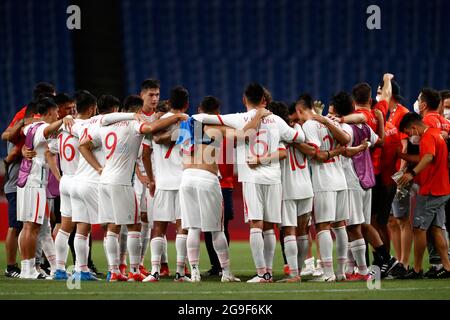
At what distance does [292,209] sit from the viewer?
29.3 feet

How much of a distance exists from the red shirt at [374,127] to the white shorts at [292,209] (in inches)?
46.4

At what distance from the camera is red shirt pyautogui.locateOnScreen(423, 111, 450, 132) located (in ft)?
31.7

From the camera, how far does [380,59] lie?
1914 cm

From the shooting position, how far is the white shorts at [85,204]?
9.11 meters

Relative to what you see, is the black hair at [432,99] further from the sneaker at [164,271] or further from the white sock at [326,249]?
the sneaker at [164,271]

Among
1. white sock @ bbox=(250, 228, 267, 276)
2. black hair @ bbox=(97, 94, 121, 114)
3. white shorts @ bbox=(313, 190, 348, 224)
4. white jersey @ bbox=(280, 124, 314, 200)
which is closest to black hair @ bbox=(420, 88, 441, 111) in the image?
white shorts @ bbox=(313, 190, 348, 224)

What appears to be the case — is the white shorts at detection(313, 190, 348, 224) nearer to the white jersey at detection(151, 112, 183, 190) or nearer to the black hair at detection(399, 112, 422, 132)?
the black hair at detection(399, 112, 422, 132)

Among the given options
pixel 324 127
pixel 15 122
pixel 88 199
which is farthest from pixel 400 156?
pixel 15 122

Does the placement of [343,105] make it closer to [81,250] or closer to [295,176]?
[295,176]

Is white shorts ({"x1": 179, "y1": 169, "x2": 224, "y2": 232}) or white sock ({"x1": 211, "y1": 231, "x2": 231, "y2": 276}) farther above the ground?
white shorts ({"x1": 179, "y1": 169, "x2": 224, "y2": 232})

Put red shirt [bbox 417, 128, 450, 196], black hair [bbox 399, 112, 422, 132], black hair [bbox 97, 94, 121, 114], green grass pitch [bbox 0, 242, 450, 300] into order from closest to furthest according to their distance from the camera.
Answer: green grass pitch [bbox 0, 242, 450, 300] < black hair [bbox 97, 94, 121, 114] < red shirt [bbox 417, 128, 450, 196] < black hair [bbox 399, 112, 422, 132]

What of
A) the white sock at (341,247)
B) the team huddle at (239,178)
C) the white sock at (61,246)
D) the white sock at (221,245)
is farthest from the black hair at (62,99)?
the white sock at (341,247)

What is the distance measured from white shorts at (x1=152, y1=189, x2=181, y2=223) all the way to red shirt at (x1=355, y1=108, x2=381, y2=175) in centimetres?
208

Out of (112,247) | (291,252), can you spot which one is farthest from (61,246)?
(291,252)
